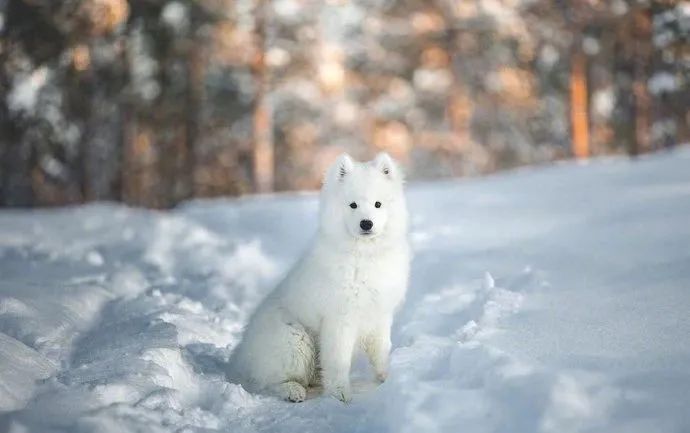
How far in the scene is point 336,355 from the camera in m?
4.05

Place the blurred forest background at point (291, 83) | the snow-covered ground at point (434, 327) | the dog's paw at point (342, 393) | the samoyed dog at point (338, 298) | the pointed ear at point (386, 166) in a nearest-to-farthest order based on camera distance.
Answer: the snow-covered ground at point (434, 327)
the dog's paw at point (342, 393)
the samoyed dog at point (338, 298)
the pointed ear at point (386, 166)
the blurred forest background at point (291, 83)

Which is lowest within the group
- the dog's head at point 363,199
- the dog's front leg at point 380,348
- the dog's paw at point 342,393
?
the dog's paw at point 342,393

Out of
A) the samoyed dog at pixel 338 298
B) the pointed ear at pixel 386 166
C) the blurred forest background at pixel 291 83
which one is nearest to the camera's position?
the samoyed dog at pixel 338 298

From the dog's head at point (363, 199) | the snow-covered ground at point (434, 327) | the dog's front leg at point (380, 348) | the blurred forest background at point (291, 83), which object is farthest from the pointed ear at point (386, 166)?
the blurred forest background at point (291, 83)

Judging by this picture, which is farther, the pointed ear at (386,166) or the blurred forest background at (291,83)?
the blurred forest background at (291,83)

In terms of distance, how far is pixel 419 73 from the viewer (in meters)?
22.1

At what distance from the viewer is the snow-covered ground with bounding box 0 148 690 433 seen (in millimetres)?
2986

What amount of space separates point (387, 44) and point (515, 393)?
783 inches

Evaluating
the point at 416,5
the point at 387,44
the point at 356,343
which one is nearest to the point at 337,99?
the point at 387,44

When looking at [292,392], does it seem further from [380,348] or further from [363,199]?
[363,199]

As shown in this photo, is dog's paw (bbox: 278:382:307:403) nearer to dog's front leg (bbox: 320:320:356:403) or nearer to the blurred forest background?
dog's front leg (bbox: 320:320:356:403)

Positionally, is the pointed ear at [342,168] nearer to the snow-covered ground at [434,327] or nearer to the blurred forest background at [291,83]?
the snow-covered ground at [434,327]

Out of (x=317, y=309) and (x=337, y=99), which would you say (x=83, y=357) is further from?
(x=337, y=99)

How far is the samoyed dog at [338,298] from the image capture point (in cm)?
405
